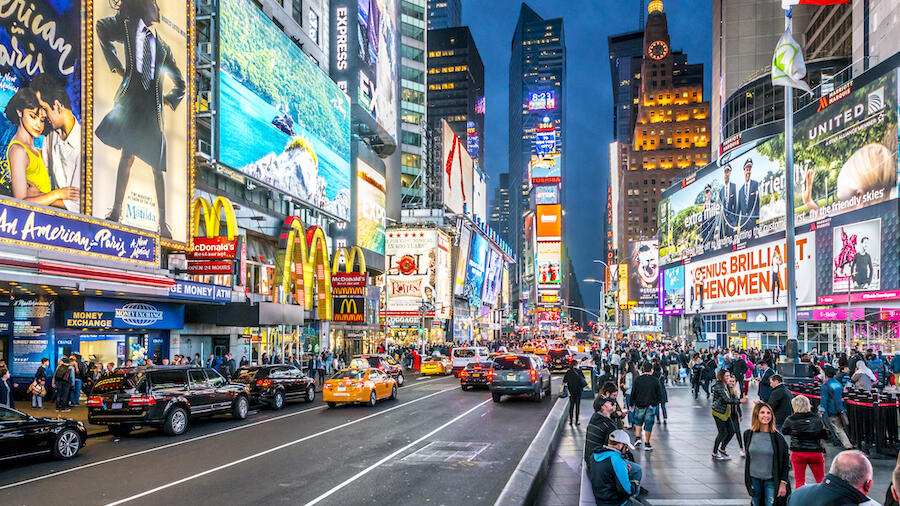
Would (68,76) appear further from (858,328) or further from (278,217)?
(858,328)

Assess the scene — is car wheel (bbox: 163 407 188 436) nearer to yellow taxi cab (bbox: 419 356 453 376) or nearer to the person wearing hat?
the person wearing hat

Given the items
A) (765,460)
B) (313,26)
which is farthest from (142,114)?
(313,26)

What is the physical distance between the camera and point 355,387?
23.6 meters

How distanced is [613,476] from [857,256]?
5296 centimetres

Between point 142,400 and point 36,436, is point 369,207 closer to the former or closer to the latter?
point 142,400

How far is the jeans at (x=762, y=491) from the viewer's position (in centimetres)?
779

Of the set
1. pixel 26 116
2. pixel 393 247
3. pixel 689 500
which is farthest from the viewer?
pixel 393 247

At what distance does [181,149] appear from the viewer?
31281mm

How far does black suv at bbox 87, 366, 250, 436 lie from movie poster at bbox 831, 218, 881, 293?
46.6m

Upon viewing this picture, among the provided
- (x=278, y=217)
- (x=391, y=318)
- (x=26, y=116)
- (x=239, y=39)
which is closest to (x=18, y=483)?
(x=26, y=116)

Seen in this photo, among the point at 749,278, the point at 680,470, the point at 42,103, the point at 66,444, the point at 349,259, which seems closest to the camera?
the point at 680,470

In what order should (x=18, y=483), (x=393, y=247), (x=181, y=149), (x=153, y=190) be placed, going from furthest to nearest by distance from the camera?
(x=393, y=247)
(x=181, y=149)
(x=153, y=190)
(x=18, y=483)

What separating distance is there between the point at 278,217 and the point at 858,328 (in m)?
42.8

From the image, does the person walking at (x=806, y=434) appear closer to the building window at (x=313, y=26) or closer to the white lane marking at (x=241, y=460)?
the white lane marking at (x=241, y=460)
